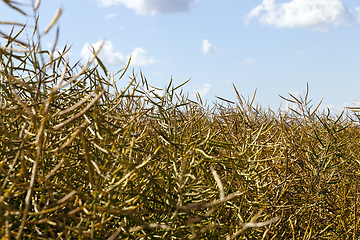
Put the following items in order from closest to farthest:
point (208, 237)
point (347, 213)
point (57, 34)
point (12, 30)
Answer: point (57, 34), point (208, 237), point (12, 30), point (347, 213)

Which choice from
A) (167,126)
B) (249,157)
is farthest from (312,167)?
(167,126)

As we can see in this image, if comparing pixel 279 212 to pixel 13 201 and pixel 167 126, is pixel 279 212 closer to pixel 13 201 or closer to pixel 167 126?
pixel 167 126

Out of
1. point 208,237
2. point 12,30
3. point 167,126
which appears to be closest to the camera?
point 208,237

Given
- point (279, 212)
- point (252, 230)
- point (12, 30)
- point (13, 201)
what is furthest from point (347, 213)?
point (12, 30)

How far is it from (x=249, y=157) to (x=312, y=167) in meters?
0.29

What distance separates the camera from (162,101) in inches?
39.9

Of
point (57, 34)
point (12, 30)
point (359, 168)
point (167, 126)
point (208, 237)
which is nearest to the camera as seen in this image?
point (57, 34)

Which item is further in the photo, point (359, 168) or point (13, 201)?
point (359, 168)

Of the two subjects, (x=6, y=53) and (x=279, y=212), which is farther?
(x=279, y=212)

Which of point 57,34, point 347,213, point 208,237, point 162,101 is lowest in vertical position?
point 208,237

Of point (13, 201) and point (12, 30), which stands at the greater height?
point (12, 30)

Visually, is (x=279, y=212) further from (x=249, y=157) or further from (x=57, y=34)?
(x=57, y=34)

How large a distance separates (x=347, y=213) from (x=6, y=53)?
1061mm

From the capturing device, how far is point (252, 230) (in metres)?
0.85
